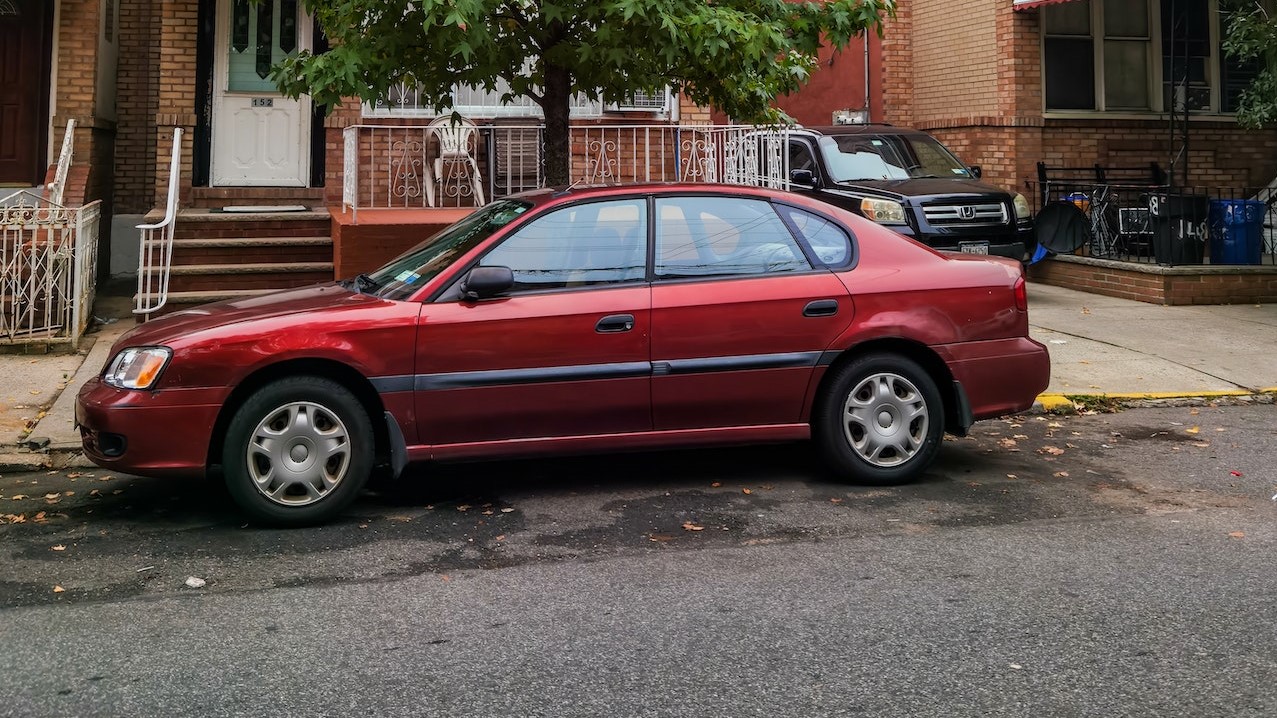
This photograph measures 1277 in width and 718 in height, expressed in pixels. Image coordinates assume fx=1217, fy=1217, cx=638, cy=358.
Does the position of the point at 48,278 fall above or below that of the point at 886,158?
below

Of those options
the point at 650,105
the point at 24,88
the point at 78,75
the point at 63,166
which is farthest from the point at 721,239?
the point at 24,88

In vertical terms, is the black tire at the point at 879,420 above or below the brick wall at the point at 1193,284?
below

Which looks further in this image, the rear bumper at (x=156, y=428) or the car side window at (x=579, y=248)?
the car side window at (x=579, y=248)

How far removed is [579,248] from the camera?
624 cm

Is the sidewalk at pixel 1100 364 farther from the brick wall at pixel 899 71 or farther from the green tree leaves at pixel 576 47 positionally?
the brick wall at pixel 899 71

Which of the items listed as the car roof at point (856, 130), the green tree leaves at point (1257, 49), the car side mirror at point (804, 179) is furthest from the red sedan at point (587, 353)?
the green tree leaves at point (1257, 49)

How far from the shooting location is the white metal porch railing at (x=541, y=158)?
12719 mm

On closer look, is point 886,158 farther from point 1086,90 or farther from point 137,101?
point 137,101

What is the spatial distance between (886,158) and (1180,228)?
132 inches

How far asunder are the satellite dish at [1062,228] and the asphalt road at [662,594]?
7670 millimetres

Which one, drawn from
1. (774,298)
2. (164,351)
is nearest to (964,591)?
(774,298)

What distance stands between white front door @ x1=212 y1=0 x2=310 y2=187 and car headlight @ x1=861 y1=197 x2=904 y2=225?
6.39 m

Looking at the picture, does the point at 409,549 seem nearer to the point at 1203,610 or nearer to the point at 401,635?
the point at 401,635

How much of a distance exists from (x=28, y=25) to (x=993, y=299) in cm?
1121
